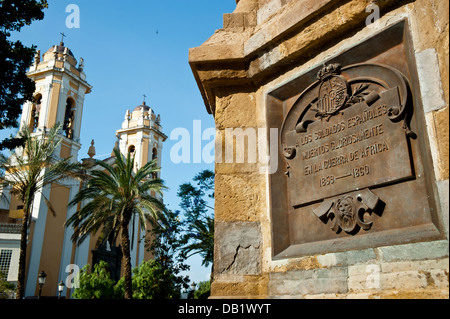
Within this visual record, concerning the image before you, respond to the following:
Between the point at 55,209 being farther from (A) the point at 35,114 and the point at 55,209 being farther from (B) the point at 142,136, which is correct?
(B) the point at 142,136

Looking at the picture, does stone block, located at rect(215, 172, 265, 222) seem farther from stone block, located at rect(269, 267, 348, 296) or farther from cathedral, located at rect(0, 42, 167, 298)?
cathedral, located at rect(0, 42, 167, 298)

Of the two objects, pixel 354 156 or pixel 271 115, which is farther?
pixel 271 115

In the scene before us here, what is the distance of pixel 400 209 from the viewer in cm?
275

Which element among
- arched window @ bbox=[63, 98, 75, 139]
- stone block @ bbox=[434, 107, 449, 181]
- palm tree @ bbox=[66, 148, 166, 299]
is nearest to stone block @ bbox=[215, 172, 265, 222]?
stone block @ bbox=[434, 107, 449, 181]

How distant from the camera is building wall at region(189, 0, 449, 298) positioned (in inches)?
100

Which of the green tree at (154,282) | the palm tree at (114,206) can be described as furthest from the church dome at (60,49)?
the green tree at (154,282)

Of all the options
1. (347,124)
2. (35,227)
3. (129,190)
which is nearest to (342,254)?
(347,124)

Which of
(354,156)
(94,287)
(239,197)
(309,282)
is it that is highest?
(354,156)

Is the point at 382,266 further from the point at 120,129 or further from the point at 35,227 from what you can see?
the point at 120,129

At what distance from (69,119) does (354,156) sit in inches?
1339

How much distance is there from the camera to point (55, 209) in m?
30.6

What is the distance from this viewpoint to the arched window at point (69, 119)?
33281mm

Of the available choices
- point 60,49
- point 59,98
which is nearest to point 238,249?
point 59,98

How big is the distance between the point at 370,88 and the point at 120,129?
4658 cm
